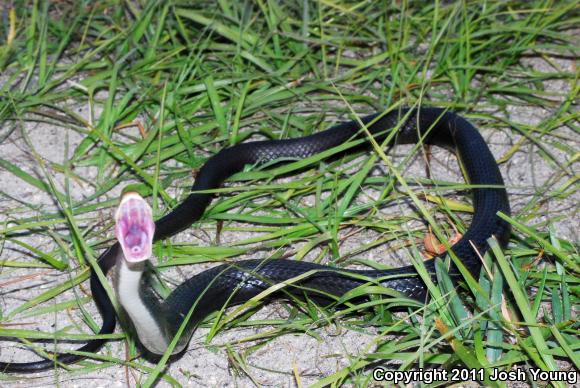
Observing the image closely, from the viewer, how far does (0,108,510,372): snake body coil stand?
3.39 metres

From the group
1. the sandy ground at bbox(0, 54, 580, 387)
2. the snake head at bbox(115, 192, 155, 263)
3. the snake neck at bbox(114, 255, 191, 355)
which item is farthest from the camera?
the sandy ground at bbox(0, 54, 580, 387)

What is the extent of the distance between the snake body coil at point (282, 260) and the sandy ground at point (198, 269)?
10 centimetres

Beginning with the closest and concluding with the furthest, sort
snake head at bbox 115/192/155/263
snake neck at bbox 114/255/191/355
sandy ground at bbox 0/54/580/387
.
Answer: snake head at bbox 115/192/155/263
snake neck at bbox 114/255/191/355
sandy ground at bbox 0/54/580/387

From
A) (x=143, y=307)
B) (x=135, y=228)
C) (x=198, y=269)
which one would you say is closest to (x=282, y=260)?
(x=198, y=269)

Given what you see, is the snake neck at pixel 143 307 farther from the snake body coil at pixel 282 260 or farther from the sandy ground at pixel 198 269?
the sandy ground at pixel 198 269

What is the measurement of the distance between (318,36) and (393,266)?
6.19 ft

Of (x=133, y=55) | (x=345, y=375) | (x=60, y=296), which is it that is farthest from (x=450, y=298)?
(x=133, y=55)

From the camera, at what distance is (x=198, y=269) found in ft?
12.6

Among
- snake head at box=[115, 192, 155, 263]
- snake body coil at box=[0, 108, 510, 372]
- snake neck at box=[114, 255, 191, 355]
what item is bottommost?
snake neck at box=[114, 255, 191, 355]

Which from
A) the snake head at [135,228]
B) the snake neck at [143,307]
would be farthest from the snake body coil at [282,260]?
the snake head at [135,228]

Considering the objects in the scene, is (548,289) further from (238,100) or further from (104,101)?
(104,101)

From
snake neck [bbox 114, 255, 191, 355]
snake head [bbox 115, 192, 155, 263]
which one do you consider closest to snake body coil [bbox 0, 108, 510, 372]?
snake neck [bbox 114, 255, 191, 355]

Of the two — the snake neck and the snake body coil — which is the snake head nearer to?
the snake neck

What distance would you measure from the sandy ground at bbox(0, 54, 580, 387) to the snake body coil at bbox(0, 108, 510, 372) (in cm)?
10
